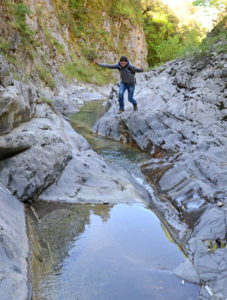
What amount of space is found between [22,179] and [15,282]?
8.04 ft

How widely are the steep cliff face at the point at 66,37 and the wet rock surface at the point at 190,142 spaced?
594 centimetres

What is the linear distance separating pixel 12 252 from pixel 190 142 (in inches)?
243

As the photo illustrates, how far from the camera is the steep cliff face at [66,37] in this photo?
1511cm

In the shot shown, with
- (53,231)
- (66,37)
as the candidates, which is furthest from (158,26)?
(53,231)

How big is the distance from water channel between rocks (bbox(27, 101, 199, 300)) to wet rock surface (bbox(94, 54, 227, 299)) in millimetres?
390

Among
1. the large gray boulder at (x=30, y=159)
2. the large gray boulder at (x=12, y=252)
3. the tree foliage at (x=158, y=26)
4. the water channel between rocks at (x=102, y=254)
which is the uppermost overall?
the tree foliage at (x=158, y=26)

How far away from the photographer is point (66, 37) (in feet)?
97.8

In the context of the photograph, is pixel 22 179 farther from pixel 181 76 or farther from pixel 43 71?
pixel 43 71

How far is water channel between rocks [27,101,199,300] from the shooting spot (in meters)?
3.32

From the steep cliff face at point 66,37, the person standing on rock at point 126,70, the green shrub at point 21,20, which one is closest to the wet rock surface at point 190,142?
the person standing on rock at point 126,70

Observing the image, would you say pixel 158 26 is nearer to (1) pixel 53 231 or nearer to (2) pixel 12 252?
(1) pixel 53 231

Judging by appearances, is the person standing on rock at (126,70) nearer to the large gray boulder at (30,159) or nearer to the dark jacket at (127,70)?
the dark jacket at (127,70)

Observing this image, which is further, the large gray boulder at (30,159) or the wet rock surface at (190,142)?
the large gray boulder at (30,159)

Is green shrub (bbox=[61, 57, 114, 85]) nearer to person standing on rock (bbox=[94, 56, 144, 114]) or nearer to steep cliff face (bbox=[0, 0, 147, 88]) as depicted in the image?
steep cliff face (bbox=[0, 0, 147, 88])
